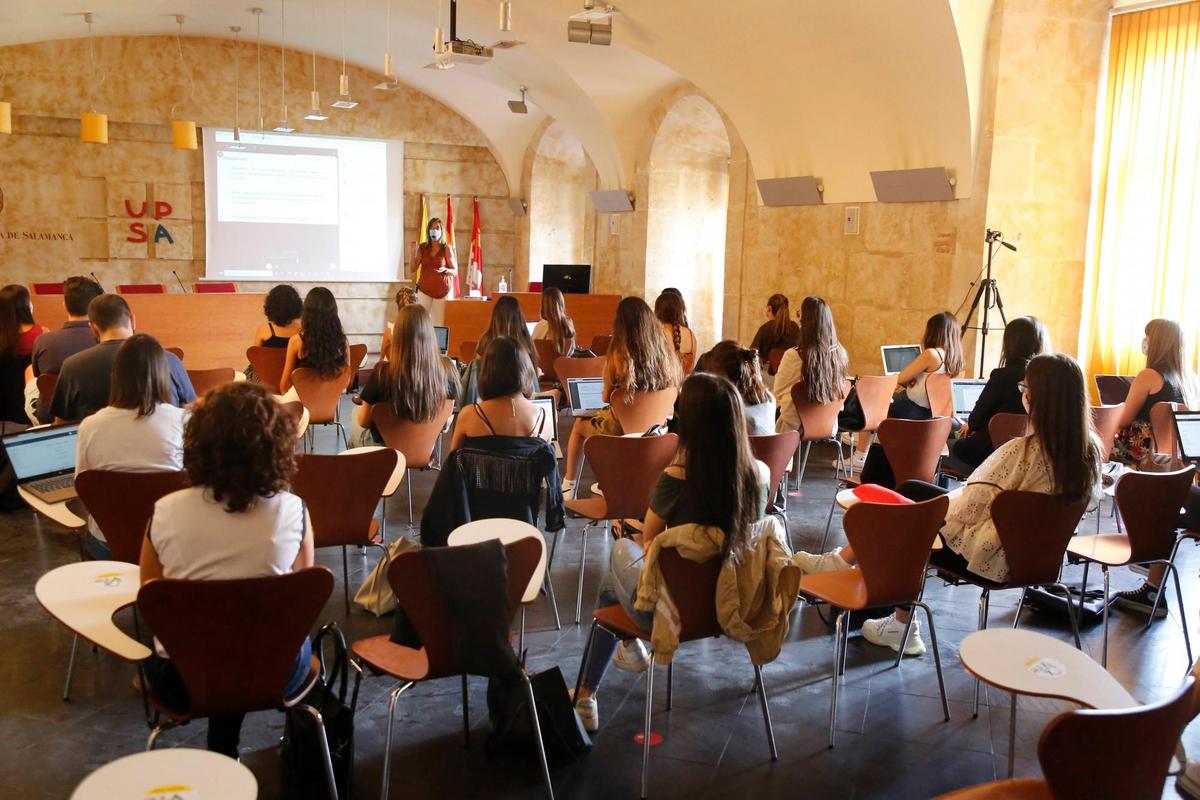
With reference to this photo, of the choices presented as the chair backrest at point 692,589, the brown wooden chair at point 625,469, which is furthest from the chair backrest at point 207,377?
the chair backrest at point 692,589

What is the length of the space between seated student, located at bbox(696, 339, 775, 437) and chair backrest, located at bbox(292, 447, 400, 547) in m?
1.42

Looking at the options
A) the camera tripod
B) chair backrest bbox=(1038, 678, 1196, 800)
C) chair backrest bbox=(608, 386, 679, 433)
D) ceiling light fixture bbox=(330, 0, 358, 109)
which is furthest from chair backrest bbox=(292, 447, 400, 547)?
ceiling light fixture bbox=(330, 0, 358, 109)

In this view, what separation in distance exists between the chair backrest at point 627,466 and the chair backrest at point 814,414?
82.7 inches

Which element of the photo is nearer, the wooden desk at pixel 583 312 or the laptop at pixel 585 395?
the laptop at pixel 585 395

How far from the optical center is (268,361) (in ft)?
22.5

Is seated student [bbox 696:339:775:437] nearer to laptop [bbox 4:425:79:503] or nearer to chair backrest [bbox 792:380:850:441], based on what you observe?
chair backrest [bbox 792:380:850:441]

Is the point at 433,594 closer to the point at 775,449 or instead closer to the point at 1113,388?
the point at 775,449

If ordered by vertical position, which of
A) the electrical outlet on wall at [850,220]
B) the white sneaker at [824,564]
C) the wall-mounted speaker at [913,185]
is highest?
the wall-mounted speaker at [913,185]

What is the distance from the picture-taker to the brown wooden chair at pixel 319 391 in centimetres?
625

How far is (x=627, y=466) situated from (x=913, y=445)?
162 cm

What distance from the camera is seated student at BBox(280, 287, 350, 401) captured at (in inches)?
243

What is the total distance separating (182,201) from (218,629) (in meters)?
13.8

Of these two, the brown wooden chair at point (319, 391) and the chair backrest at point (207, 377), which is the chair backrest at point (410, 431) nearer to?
the brown wooden chair at point (319, 391)

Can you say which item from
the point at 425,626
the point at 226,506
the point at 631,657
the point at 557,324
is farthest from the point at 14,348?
the point at 425,626
